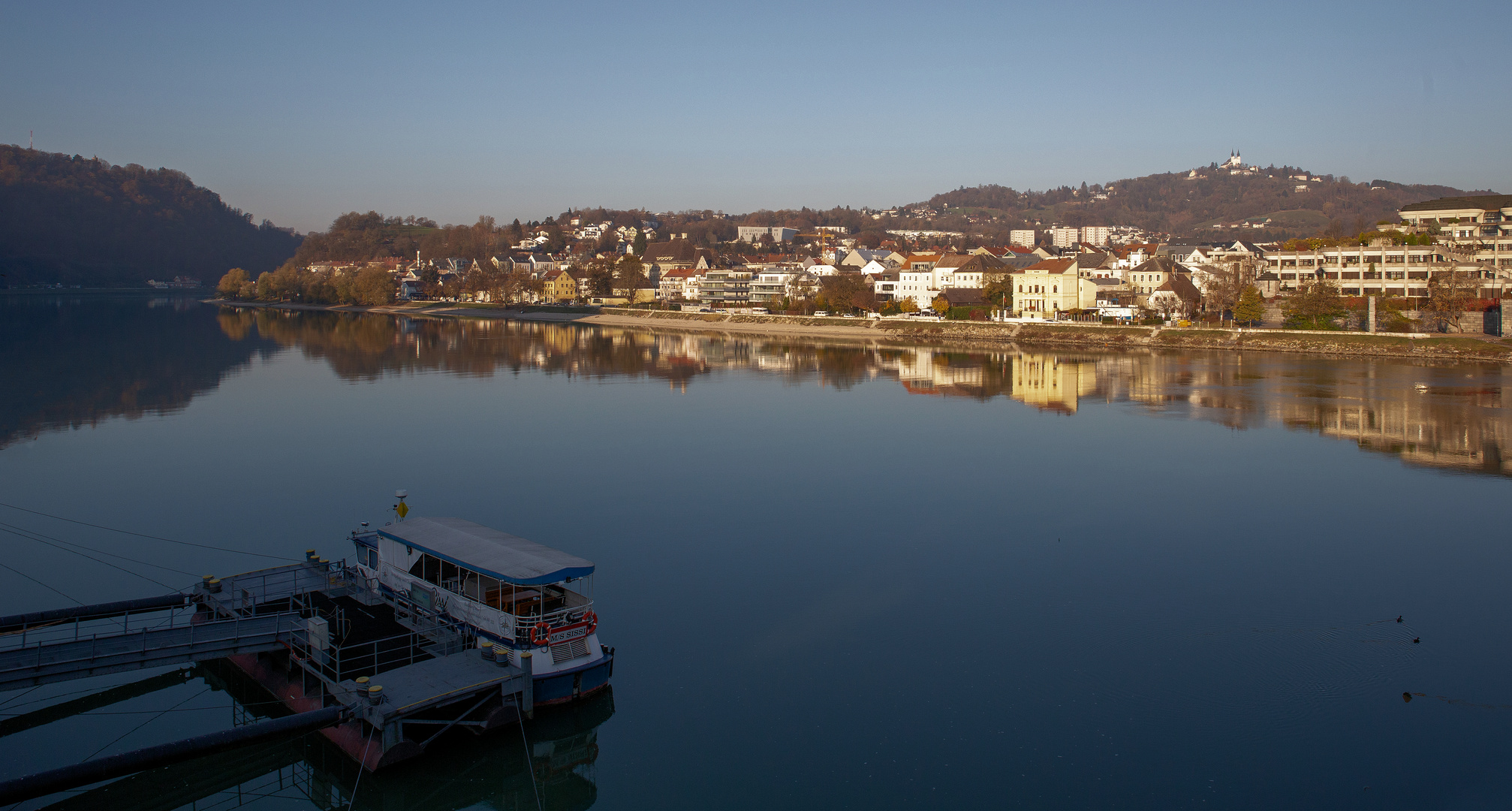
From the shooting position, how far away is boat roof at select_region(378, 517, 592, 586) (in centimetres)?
622

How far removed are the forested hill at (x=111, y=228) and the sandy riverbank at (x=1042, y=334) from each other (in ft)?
166

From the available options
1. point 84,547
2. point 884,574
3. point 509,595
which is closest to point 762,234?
point 84,547

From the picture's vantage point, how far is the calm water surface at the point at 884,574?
5.50 m

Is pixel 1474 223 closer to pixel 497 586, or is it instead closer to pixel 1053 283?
pixel 1053 283

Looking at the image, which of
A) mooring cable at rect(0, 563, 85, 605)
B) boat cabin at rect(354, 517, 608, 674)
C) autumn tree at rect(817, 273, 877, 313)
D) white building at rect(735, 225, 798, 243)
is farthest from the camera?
white building at rect(735, 225, 798, 243)

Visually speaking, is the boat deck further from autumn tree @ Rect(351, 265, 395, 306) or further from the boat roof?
autumn tree @ Rect(351, 265, 395, 306)

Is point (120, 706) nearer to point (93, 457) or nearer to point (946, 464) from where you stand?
point (93, 457)

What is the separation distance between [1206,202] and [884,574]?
14068 cm

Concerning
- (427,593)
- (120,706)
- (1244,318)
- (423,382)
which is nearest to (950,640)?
(427,593)

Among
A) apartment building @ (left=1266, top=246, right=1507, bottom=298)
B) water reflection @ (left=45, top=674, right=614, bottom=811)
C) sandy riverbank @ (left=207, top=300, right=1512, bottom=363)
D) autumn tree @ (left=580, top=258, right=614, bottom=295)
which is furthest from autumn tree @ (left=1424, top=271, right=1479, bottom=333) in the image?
autumn tree @ (left=580, top=258, right=614, bottom=295)

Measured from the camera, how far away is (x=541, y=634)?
6.11 m

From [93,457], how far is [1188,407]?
18427 mm

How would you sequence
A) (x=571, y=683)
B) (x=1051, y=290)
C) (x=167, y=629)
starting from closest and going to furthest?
(x=167, y=629) < (x=571, y=683) < (x=1051, y=290)

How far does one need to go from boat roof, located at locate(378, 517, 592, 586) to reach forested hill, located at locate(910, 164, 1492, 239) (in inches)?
3954
